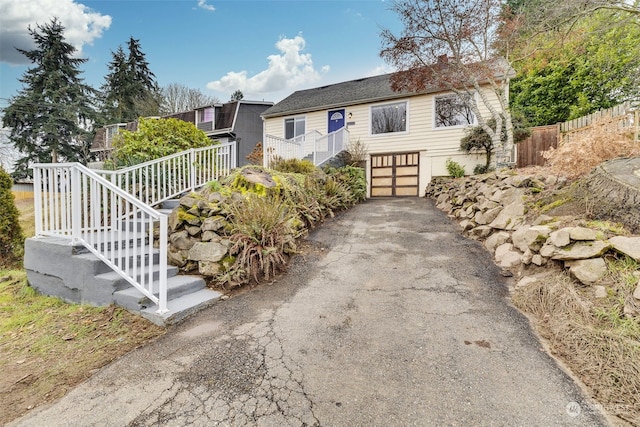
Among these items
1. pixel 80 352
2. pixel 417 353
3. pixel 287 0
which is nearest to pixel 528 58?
pixel 287 0

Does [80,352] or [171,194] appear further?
[171,194]

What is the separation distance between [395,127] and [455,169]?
126 inches

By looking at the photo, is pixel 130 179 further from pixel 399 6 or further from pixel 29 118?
pixel 29 118

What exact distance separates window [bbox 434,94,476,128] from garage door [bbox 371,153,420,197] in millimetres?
1621

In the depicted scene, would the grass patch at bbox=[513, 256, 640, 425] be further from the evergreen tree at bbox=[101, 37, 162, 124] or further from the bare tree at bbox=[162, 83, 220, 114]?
the evergreen tree at bbox=[101, 37, 162, 124]

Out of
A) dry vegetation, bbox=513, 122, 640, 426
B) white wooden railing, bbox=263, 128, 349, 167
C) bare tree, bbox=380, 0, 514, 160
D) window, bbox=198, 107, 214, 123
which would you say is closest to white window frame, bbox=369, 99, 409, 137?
white wooden railing, bbox=263, 128, 349, 167

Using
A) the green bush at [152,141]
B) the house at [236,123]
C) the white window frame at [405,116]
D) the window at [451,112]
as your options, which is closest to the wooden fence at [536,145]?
the window at [451,112]

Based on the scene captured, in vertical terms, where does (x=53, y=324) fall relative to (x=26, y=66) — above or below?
below

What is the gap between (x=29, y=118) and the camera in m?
20.9

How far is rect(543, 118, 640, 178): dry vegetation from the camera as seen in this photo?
14.7 feet

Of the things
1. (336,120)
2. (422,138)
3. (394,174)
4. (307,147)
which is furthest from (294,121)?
(422,138)

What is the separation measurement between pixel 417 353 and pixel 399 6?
10435 millimetres

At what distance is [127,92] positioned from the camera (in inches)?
1096

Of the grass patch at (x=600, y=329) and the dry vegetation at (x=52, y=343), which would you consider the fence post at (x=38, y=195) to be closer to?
the dry vegetation at (x=52, y=343)
